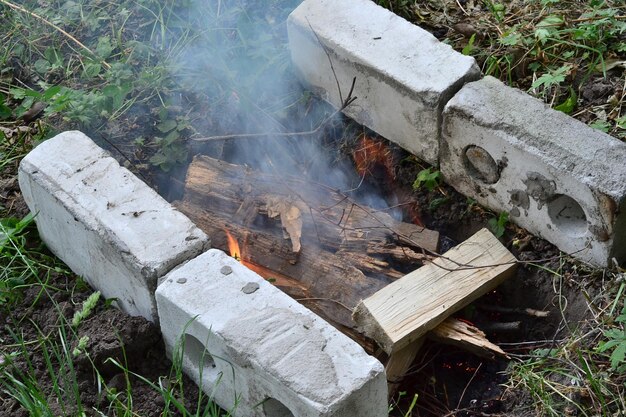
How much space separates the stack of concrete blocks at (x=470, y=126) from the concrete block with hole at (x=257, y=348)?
3.91 ft

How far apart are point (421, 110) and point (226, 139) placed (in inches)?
43.5

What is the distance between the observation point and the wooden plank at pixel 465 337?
3.92 meters

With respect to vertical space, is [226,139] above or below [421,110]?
below

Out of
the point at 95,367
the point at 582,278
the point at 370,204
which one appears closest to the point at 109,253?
the point at 95,367

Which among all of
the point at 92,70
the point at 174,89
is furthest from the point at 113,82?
the point at 174,89

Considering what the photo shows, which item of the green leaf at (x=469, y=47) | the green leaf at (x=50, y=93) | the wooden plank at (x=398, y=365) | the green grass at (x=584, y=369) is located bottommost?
the wooden plank at (x=398, y=365)

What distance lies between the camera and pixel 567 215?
160 inches

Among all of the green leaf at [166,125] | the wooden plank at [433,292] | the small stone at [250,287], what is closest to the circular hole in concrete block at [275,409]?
the small stone at [250,287]

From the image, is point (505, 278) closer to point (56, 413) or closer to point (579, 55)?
point (579, 55)

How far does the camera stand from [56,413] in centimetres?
365

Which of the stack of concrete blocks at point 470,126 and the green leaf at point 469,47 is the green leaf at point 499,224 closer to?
the stack of concrete blocks at point 470,126

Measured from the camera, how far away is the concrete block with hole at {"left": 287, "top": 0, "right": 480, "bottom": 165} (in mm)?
4332

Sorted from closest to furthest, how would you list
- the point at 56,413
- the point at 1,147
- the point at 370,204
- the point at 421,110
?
the point at 56,413
the point at 421,110
the point at 370,204
the point at 1,147

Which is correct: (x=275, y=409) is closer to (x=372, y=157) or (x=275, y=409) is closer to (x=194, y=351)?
(x=194, y=351)
